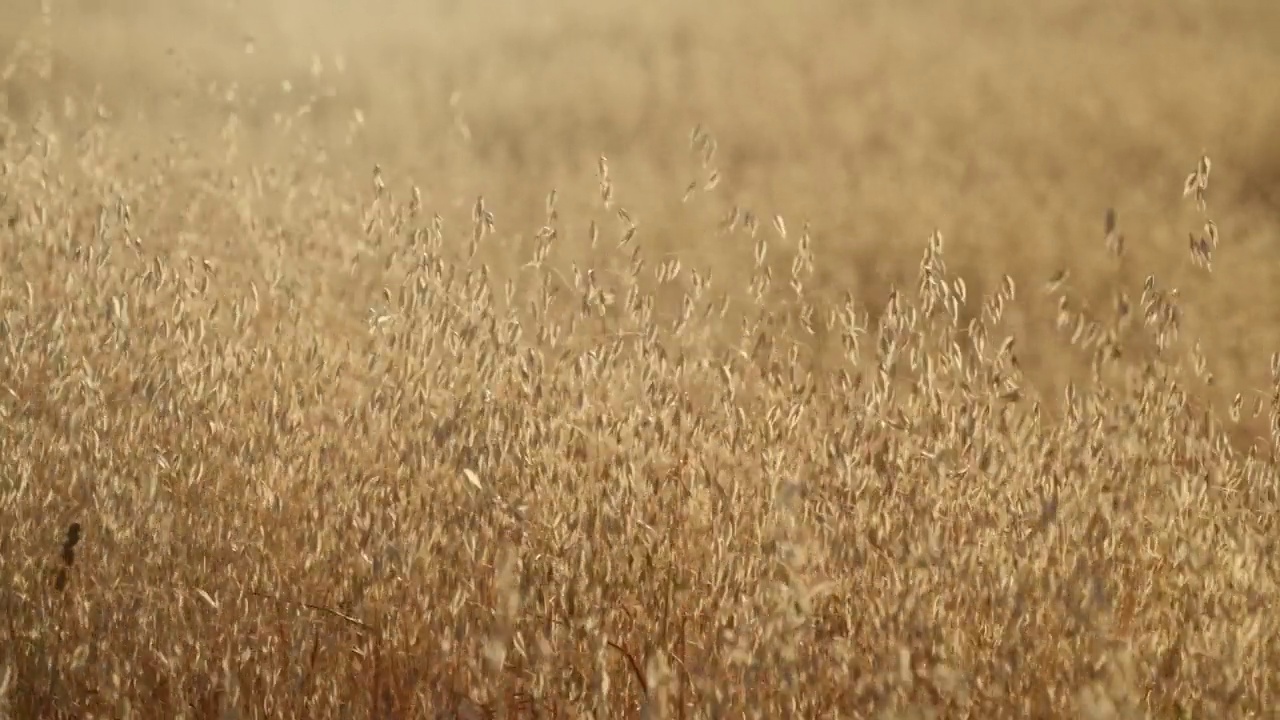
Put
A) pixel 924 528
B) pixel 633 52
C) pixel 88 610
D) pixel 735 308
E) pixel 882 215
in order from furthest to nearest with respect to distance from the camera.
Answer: pixel 633 52 < pixel 882 215 < pixel 735 308 < pixel 88 610 < pixel 924 528

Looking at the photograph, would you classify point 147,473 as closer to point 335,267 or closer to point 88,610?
point 88,610

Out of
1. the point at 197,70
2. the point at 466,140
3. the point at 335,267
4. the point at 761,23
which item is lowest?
the point at 335,267

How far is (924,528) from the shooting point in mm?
1385

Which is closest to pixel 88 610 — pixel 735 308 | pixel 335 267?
pixel 335 267

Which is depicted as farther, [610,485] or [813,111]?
[813,111]

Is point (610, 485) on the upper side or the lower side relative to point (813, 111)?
lower

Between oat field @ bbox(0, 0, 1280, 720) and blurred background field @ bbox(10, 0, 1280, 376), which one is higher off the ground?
blurred background field @ bbox(10, 0, 1280, 376)

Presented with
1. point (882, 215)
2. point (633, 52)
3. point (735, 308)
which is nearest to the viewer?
point (735, 308)

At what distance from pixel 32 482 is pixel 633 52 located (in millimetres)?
3863

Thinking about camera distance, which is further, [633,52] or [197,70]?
[633,52]

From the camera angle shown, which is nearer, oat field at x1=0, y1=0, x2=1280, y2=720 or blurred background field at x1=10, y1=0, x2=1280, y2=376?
oat field at x1=0, y1=0, x2=1280, y2=720

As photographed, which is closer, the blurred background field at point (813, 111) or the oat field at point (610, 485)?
the oat field at point (610, 485)

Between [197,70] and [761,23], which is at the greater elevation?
[761,23]

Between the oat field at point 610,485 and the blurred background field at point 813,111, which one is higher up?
the blurred background field at point 813,111
